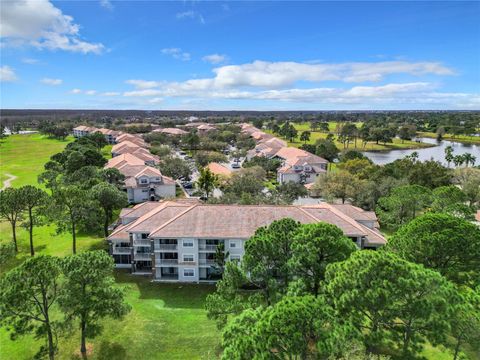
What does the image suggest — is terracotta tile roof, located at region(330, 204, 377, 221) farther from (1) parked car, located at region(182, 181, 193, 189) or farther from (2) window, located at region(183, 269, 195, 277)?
(1) parked car, located at region(182, 181, 193, 189)

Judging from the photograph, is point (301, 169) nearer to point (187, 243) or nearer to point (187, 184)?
point (187, 184)

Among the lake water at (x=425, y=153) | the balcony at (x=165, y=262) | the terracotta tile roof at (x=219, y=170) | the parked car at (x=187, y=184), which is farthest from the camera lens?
the lake water at (x=425, y=153)

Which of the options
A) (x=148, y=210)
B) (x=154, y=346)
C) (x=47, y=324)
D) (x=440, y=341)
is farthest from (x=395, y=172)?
(x=47, y=324)

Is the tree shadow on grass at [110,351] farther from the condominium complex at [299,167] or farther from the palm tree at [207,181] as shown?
the condominium complex at [299,167]

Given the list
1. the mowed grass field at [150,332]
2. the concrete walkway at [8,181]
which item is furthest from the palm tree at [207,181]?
the concrete walkway at [8,181]

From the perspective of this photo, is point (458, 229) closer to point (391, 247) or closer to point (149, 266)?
point (391, 247)

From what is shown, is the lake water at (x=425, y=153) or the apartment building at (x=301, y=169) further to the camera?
the lake water at (x=425, y=153)
